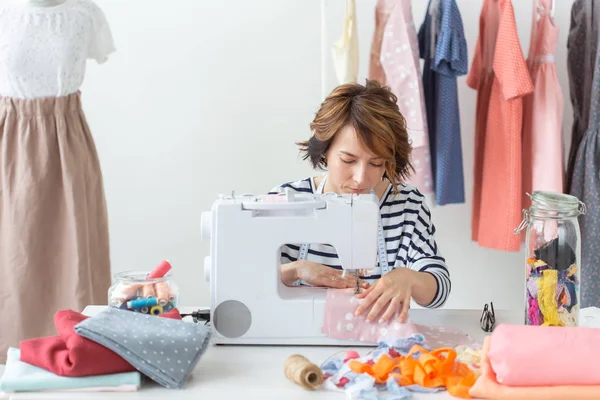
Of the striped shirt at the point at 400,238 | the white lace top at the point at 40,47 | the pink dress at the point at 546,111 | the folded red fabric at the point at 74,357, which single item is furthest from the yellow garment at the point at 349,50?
the folded red fabric at the point at 74,357

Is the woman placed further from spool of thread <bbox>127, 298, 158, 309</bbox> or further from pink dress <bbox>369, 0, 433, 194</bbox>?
pink dress <bbox>369, 0, 433, 194</bbox>

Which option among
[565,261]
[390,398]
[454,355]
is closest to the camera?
[390,398]

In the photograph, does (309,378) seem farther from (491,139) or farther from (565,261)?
(491,139)

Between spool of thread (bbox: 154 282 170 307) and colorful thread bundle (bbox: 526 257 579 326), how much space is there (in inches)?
28.5

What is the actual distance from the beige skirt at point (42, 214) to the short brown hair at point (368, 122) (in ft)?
3.34

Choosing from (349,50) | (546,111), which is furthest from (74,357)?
(546,111)

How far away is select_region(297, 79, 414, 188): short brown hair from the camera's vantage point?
74.2 inches

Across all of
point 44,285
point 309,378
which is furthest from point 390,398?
point 44,285

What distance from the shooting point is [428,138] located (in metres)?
3.10

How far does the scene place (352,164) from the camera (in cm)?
192

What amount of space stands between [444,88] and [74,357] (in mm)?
2053

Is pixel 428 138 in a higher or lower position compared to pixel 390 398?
higher

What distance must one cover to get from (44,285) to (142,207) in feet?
2.89

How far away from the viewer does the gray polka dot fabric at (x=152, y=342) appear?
140 centimetres
